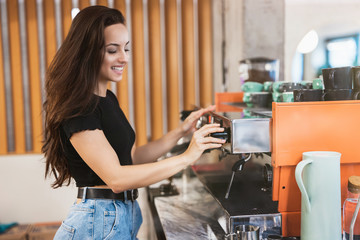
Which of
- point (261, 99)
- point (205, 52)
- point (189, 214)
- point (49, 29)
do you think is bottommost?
point (189, 214)

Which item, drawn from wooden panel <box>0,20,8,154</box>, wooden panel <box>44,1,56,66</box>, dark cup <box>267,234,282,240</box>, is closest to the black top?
dark cup <box>267,234,282,240</box>

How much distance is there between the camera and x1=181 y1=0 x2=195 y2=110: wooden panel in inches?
132

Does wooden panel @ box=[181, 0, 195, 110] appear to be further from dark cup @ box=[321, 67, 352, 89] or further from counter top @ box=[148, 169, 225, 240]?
dark cup @ box=[321, 67, 352, 89]

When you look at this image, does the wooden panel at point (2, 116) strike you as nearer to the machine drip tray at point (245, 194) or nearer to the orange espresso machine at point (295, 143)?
the machine drip tray at point (245, 194)

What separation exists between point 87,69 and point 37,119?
2.29 meters

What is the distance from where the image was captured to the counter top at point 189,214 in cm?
145

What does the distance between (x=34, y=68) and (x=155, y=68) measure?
3.37 ft

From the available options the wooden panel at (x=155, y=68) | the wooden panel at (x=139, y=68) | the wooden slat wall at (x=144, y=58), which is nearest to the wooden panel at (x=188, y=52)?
the wooden slat wall at (x=144, y=58)

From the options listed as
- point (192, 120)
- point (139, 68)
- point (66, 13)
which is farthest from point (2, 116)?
point (192, 120)

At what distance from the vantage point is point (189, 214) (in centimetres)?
169

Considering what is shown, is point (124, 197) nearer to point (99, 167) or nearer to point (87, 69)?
point (99, 167)

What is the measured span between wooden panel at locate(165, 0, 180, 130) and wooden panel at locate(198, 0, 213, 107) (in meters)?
0.22

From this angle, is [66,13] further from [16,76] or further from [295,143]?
[295,143]

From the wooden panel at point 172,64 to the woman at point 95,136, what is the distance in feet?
6.60
